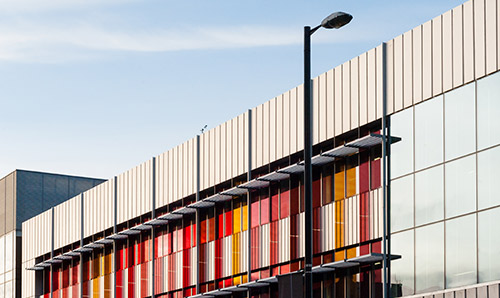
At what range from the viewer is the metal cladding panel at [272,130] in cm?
3809

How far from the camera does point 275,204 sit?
38.7m

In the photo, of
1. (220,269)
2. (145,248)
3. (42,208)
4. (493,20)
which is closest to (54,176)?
(42,208)

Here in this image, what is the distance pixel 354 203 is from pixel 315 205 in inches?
105

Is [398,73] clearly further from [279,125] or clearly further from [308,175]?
[308,175]

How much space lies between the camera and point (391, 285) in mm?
31938

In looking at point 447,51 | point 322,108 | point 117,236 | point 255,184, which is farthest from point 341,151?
point 117,236

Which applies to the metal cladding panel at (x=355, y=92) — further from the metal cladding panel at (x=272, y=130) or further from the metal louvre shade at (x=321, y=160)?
the metal cladding panel at (x=272, y=130)

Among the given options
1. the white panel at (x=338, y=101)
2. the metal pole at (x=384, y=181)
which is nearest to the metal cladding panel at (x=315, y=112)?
the white panel at (x=338, y=101)

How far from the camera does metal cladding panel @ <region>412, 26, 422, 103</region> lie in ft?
102

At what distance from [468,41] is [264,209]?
1274 cm

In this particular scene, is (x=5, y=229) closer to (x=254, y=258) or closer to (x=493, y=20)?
(x=254, y=258)

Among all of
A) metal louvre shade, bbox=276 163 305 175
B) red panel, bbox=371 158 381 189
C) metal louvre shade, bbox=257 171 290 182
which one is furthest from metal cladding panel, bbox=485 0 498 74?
metal louvre shade, bbox=257 171 290 182

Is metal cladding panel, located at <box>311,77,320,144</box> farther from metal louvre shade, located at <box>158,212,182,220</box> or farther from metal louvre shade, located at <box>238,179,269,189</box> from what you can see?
metal louvre shade, located at <box>158,212,182,220</box>

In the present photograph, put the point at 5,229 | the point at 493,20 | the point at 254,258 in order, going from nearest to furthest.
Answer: the point at 493,20, the point at 254,258, the point at 5,229
